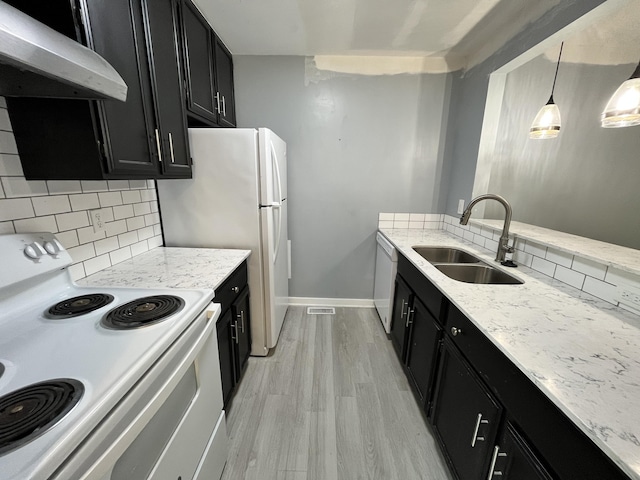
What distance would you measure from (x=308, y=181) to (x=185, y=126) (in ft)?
4.07

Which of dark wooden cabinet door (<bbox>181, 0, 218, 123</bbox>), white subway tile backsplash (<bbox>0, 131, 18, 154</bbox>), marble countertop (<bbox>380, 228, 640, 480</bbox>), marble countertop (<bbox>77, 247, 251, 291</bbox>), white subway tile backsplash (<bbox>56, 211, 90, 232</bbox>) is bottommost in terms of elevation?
marble countertop (<bbox>380, 228, 640, 480</bbox>)

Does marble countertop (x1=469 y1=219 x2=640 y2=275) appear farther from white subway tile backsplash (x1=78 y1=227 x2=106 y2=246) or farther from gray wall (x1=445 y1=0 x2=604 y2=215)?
white subway tile backsplash (x1=78 y1=227 x2=106 y2=246)

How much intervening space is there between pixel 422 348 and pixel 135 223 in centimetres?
194

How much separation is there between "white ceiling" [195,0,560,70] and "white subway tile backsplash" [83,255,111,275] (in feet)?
5.55

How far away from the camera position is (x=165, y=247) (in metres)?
1.87

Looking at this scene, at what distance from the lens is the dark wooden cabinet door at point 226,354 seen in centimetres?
142

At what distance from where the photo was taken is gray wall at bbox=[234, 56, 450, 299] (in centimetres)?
241

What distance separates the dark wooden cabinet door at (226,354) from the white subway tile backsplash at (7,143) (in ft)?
3.56

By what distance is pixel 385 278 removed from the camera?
2369 mm

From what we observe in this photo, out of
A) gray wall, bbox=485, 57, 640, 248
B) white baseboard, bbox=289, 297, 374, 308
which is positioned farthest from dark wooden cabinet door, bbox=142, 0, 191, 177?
gray wall, bbox=485, 57, 640, 248

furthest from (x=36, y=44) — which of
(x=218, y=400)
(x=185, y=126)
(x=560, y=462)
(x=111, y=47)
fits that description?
(x=560, y=462)

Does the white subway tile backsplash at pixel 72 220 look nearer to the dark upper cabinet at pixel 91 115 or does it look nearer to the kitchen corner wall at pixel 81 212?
the kitchen corner wall at pixel 81 212

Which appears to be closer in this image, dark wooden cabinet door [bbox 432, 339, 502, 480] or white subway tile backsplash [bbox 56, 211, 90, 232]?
dark wooden cabinet door [bbox 432, 339, 502, 480]

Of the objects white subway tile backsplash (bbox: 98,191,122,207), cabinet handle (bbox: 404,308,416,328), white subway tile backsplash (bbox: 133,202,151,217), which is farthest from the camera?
cabinet handle (bbox: 404,308,416,328)
